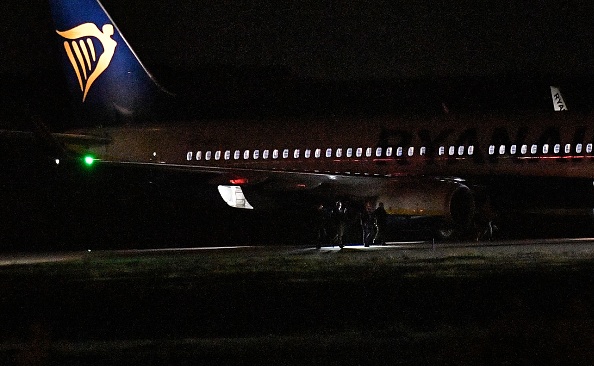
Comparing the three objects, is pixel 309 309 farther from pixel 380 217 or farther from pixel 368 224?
pixel 380 217

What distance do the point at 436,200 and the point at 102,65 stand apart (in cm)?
1588

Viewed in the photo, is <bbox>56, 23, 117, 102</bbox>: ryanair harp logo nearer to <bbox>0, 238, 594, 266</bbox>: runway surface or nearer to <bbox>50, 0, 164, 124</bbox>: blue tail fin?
<bbox>50, 0, 164, 124</bbox>: blue tail fin

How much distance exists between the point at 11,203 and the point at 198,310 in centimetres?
4686

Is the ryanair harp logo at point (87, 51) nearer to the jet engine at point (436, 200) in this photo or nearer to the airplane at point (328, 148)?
the airplane at point (328, 148)

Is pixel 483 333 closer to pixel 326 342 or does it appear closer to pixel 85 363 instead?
pixel 326 342

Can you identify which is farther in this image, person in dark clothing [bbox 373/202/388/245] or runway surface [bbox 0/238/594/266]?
person in dark clothing [bbox 373/202/388/245]

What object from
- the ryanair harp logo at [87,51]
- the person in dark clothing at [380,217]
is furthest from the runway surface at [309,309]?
the ryanair harp logo at [87,51]

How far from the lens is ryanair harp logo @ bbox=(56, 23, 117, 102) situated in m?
41.3

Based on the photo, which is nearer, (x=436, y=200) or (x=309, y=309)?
(x=309, y=309)

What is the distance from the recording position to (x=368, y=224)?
105 feet

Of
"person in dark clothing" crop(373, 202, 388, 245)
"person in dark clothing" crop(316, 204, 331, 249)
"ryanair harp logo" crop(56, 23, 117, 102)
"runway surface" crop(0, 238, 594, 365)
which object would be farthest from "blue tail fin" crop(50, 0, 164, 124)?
"runway surface" crop(0, 238, 594, 365)

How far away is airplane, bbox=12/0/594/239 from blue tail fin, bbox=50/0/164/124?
0.12ft

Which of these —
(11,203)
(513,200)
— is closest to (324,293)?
(513,200)

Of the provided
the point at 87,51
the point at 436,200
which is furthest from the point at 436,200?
the point at 87,51
